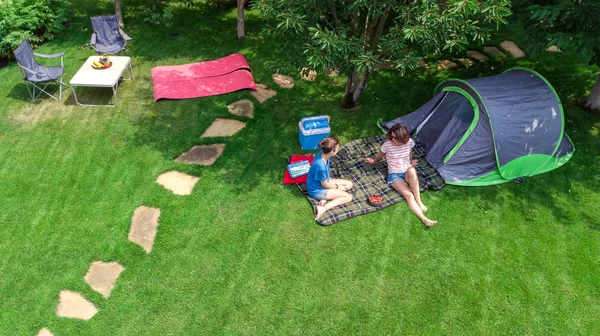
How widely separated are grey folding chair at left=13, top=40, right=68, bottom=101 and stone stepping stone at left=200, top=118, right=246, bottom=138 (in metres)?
3.70

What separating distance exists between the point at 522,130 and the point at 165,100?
738 cm

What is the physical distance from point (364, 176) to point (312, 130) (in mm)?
1390

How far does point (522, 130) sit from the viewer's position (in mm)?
7801

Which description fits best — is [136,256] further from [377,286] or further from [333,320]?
[377,286]

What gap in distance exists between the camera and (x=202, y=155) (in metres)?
8.61

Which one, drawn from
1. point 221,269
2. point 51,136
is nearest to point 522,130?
point 221,269

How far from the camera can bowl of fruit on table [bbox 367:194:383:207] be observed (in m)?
7.57

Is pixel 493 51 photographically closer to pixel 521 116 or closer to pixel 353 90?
pixel 521 116

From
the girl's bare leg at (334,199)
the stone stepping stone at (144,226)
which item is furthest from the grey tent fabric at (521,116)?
the stone stepping stone at (144,226)

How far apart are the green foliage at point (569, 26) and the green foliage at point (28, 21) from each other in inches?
460

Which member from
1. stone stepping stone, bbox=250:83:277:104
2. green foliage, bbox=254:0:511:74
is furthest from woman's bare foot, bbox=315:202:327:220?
stone stepping stone, bbox=250:83:277:104

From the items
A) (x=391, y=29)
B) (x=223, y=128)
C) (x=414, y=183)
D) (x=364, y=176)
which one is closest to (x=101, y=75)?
(x=223, y=128)

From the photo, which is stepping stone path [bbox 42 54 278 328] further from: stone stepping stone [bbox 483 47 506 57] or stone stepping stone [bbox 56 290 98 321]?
stone stepping stone [bbox 483 47 506 57]

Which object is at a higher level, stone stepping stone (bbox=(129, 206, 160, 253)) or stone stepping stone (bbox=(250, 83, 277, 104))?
stone stepping stone (bbox=(250, 83, 277, 104))
